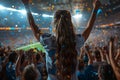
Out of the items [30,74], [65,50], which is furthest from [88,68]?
[65,50]

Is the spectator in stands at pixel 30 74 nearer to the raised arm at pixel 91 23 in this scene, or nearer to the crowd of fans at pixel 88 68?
the crowd of fans at pixel 88 68

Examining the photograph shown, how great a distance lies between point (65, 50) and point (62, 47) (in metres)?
0.05

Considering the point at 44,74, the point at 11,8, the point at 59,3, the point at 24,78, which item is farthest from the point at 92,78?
the point at 59,3

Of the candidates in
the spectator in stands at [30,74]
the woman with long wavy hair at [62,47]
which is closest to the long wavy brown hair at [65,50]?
the woman with long wavy hair at [62,47]

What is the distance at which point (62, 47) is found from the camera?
244 centimetres

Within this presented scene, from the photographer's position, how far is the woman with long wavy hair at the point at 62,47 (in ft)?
7.99

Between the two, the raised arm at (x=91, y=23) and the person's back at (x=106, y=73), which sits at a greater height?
the raised arm at (x=91, y=23)

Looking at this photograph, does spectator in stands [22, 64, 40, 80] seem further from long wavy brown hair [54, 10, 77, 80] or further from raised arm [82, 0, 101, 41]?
raised arm [82, 0, 101, 41]

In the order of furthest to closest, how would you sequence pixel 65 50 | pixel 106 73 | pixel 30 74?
pixel 30 74 < pixel 106 73 < pixel 65 50

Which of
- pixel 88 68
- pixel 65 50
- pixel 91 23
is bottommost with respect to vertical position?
pixel 88 68

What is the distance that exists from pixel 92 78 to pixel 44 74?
4.19 feet

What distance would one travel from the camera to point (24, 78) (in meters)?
3.03

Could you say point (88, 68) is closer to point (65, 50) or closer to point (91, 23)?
point (91, 23)

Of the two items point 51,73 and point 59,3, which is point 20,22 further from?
point 51,73
